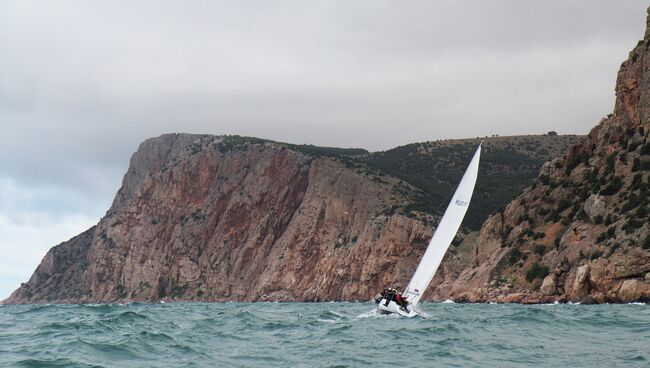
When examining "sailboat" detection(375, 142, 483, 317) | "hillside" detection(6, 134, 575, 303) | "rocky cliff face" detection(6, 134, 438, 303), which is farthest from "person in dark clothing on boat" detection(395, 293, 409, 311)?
"rocky cliff face" detection(6, 134, 438, 303)

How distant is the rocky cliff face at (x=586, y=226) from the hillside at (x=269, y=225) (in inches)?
847

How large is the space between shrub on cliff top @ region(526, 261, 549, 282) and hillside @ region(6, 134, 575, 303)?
99.2 ft

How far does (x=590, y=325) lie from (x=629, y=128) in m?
49.0

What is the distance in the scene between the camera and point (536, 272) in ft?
230

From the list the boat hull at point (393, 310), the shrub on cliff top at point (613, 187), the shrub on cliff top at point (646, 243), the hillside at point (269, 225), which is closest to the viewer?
the boat hull at point (393, 310)

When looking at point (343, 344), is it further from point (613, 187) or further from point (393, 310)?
point (613, 187)

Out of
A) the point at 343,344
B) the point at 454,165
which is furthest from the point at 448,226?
the point at 454,165

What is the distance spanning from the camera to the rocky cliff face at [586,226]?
58.4m

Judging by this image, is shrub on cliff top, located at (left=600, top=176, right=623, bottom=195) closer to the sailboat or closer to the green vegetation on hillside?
the sailboat

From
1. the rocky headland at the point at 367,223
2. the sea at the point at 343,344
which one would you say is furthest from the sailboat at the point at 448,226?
the rocky headland at the point at 367,223

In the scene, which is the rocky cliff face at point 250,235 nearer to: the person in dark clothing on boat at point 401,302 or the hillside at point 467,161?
the hillside at point 467,161

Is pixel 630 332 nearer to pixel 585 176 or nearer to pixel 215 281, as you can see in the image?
pixel 585 176

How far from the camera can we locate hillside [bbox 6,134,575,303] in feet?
370

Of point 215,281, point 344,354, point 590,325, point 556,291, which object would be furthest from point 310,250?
point 344,354
